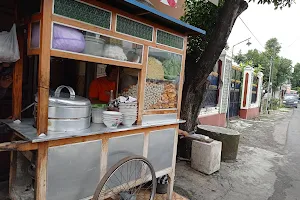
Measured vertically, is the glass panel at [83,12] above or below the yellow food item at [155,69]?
above

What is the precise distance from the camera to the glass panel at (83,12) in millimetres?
2066

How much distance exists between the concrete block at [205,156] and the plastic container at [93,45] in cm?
351

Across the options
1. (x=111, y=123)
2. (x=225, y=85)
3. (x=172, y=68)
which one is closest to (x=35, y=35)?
(x=111, y=123)

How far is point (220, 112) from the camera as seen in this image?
9.56 m

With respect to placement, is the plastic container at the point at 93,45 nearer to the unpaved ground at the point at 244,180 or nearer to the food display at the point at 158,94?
the food display at the point at 158,94

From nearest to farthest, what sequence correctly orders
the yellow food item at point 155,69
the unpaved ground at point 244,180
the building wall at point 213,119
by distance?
the yellow food item at point 155,69
the unpaved ground at point 244,180
the building wall at point 213,119

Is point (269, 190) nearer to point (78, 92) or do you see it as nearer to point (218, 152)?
point (218, 152)

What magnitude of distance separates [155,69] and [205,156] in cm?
283

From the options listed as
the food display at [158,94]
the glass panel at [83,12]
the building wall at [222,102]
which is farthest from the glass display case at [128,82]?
the building wall at [222,102]

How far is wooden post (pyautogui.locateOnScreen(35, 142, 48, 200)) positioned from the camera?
2.05 meters

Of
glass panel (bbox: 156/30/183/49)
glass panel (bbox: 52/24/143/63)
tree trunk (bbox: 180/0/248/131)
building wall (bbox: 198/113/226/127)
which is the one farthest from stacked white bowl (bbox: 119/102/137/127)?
building wall (bbox: 198/113/226/127)

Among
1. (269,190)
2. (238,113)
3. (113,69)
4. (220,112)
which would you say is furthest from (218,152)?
(238,113)

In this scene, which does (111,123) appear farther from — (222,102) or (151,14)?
(222,102)

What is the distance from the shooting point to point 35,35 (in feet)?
7.09
